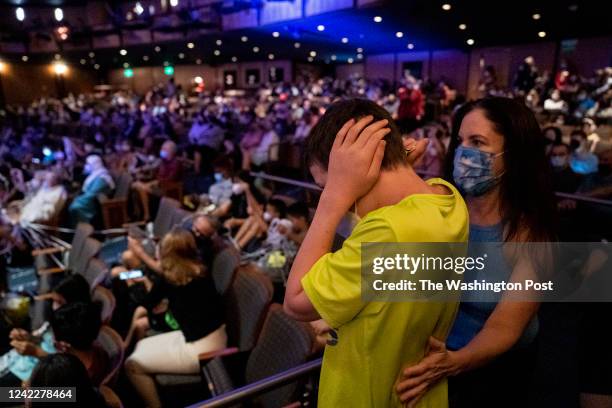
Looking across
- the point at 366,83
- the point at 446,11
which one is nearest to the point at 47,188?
the point at 446,11

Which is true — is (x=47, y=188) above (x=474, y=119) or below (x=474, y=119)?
below

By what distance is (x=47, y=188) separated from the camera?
535 cm

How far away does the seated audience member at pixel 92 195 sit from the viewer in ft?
18.2

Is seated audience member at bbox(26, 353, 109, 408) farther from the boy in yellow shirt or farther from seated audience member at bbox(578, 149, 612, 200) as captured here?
seated audience member at bbox(578, 149, 612, 200)

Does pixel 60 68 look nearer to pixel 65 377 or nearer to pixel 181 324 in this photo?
pixel 181 324

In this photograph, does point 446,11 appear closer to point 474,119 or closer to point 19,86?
point 474,119

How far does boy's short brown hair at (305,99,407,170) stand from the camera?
75 cm

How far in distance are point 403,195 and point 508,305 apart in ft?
1.61

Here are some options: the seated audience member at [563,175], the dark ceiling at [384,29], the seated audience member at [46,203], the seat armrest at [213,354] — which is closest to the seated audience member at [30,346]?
the seat armrest at [213,354]

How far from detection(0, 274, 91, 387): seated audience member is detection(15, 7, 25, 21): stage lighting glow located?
24.5m

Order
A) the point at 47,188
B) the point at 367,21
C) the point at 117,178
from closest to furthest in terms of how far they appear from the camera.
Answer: the point at 47,188, the point at 117,178, the point at 367,21

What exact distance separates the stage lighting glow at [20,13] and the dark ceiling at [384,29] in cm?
25

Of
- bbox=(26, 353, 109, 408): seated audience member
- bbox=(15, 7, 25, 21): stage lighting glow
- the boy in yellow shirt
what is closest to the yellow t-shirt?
the boy in yellow shirt

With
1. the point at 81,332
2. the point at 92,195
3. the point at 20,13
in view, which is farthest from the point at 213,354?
the point at 20,13
